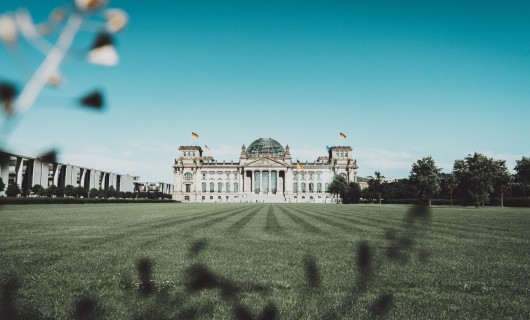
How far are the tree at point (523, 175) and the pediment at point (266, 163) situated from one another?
7527cm

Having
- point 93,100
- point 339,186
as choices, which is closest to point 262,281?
point 93,100

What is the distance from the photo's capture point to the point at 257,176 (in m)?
143

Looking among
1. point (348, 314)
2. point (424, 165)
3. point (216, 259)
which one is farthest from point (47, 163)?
point (424, 165)

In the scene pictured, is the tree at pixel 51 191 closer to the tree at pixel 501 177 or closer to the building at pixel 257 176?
the building at pixel 257 176

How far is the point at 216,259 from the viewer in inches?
404

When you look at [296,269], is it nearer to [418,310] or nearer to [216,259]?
[216,259]

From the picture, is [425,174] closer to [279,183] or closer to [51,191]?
[279,183]

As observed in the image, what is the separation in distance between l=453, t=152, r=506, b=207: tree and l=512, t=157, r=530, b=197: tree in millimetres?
7103

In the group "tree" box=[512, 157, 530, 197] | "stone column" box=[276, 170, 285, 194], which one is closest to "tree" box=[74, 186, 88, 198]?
"stone column" box=[276, 170, 285, 194]

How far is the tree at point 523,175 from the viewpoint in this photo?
8000 cm

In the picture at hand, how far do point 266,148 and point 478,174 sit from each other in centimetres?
8996

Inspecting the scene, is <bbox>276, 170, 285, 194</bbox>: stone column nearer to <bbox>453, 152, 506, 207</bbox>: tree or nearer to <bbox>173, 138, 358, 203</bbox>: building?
<bbox>173, 138, 358, 203</bbox>: building

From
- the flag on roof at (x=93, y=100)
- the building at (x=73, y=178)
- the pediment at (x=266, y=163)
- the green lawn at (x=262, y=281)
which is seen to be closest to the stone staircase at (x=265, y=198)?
the pediment at (x=266, y=163)

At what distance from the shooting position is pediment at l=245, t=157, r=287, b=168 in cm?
14112
